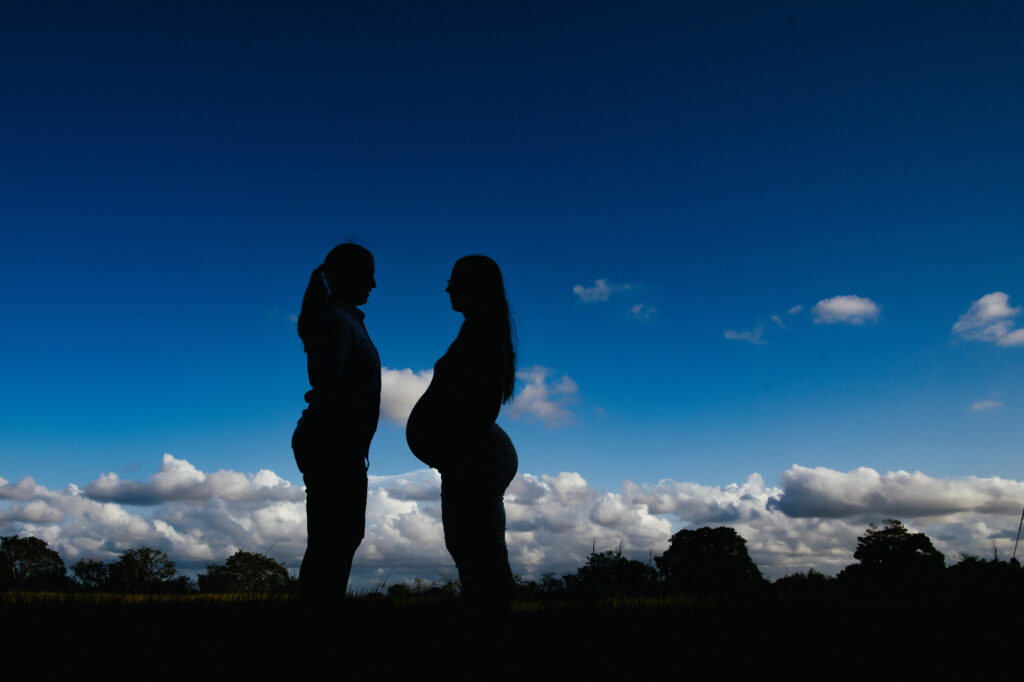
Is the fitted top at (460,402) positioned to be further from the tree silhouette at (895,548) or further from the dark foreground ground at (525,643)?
the tree silhouette at (895,548)

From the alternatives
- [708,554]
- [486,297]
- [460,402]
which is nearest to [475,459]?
[460,402]

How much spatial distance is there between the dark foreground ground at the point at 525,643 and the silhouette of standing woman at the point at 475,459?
335 mm

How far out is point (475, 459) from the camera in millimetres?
3543

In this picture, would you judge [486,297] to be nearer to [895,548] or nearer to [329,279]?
[329,279]

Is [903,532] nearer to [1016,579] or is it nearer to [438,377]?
[1016,579]

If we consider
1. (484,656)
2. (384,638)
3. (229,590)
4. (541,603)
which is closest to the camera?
(484,656)

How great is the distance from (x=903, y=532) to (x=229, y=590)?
162 feet

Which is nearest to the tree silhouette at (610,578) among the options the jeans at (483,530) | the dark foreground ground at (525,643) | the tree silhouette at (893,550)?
the dark foreground ground at (525,643)

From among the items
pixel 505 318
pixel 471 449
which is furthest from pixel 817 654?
pixel 505 318

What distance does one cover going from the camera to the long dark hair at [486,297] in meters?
3.71

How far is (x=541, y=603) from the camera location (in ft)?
23.7

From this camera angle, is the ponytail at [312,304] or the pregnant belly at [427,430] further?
the ponytail at [312,304]

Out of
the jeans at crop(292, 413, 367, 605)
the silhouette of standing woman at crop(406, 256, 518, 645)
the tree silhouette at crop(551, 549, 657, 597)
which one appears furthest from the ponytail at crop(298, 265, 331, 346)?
the tree silhouette at crop(551, 549, 657, 597)

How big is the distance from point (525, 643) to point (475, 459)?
1876 mm
